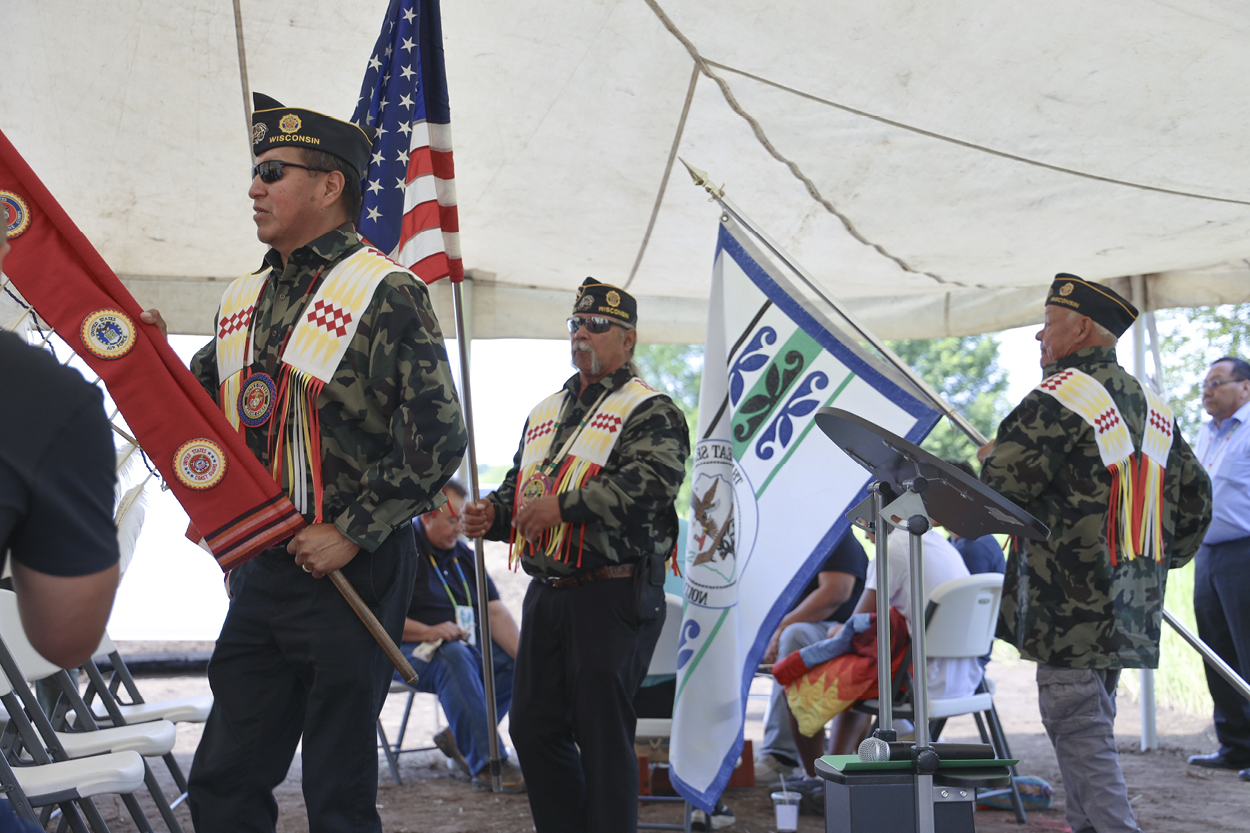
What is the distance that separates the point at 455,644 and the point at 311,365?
10.8 feet

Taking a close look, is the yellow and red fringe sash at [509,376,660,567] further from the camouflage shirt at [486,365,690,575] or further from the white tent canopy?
the white tent canopy

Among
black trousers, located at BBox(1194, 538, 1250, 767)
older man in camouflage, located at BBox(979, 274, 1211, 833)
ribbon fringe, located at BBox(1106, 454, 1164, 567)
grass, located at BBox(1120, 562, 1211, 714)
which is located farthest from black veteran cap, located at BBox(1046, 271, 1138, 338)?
grass, located at BBox(1120, 562, 1211, 714)

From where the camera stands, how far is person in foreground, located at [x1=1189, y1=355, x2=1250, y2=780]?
527cm

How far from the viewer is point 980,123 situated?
413cm

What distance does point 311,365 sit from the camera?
2119 millimetres

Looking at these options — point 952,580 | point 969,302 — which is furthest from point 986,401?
point 952,580

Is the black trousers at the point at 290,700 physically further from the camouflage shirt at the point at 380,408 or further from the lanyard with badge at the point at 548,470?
the lanyard with badge at the point at 548,470

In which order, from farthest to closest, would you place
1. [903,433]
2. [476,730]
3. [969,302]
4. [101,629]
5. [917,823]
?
[969,302] < [476,730] < [903,433] < [917,823] < [101,629]

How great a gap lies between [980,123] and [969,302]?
182cm

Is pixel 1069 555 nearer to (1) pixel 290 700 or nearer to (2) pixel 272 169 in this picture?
(1) pixel 290 700

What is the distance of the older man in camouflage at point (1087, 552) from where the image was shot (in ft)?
10.4

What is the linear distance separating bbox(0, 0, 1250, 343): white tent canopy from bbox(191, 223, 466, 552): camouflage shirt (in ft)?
7.22

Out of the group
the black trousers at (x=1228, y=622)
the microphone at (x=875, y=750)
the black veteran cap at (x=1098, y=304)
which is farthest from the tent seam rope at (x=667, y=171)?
the black trousers at (x=1228, y=622)

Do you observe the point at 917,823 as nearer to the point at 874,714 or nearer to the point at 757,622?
the point at 757,622
